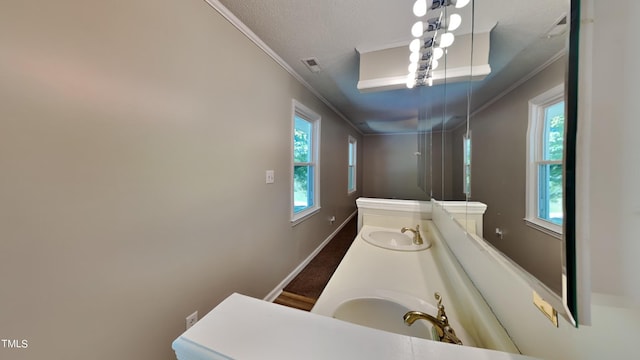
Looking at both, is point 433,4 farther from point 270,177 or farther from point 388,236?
point 270,177

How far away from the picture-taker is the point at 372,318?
800mm

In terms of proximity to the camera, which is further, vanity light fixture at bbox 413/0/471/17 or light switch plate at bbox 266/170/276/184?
light switch plate at bbox 266/170/276/184

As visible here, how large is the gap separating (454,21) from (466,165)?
31.5 inches

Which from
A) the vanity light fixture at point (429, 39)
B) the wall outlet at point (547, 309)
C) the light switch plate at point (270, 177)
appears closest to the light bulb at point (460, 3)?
the vanity light fixture at point (429, 39)

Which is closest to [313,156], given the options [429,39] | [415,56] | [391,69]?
[391,69]

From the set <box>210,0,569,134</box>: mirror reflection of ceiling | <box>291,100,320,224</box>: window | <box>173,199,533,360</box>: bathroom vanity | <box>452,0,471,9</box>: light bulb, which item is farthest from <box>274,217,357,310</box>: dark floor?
<box>452,0,471,9</box>: light bulb

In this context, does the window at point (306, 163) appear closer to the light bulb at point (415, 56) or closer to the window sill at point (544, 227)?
the light bulb at point (415, 56)

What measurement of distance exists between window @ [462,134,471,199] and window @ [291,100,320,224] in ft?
5.73

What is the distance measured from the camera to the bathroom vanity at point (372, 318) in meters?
0.39

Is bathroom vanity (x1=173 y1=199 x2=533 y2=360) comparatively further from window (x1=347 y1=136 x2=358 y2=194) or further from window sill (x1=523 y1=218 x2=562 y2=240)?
window (x1=347 y1=136 x2=358 y2=194)

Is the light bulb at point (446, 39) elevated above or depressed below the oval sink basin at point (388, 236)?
above

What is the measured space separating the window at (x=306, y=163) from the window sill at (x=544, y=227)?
80.2 inches

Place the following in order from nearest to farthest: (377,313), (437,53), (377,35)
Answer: (377,313), (437,53), (377,35)

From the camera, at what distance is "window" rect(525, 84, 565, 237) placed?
33 cm
